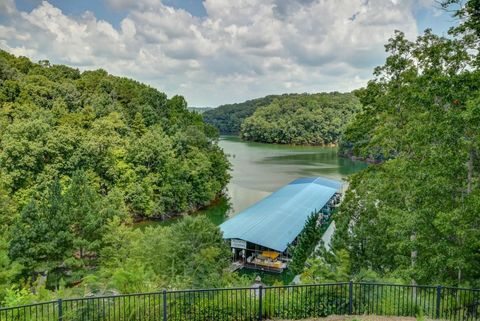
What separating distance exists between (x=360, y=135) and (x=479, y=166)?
21.7ft

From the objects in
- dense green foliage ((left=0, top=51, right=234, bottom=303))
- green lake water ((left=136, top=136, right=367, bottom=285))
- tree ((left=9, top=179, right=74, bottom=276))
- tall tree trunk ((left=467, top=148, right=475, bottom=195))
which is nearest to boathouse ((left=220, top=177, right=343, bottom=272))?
green lake water ((left=136, top=136, right=367, bottom=285))

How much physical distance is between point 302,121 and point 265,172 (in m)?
48.6

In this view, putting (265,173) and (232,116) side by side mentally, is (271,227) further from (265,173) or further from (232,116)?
(232,116)

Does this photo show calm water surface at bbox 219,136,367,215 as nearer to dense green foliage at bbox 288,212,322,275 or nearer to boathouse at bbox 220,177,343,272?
boathouse at bbox 220,177,343,272

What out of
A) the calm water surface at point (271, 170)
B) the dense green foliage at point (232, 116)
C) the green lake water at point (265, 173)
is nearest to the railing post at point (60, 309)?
the green lake water at point (265, 173)

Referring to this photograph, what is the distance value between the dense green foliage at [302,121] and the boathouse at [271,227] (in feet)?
200

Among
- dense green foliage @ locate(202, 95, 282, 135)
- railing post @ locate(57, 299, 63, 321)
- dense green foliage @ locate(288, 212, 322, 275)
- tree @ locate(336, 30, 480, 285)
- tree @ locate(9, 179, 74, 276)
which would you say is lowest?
dense green foliage @ locate(288, 212, 322, 275)

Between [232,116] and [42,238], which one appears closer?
[42,238]

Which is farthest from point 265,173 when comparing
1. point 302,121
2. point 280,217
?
point 302,121

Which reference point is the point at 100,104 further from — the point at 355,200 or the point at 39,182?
the point at 355,200

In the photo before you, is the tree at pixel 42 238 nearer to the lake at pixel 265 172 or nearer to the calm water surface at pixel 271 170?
the lake at pixel 265 172

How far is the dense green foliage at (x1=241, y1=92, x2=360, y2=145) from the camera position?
97.4m

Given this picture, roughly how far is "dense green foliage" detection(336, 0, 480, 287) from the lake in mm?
19601

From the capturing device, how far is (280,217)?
2644cm
